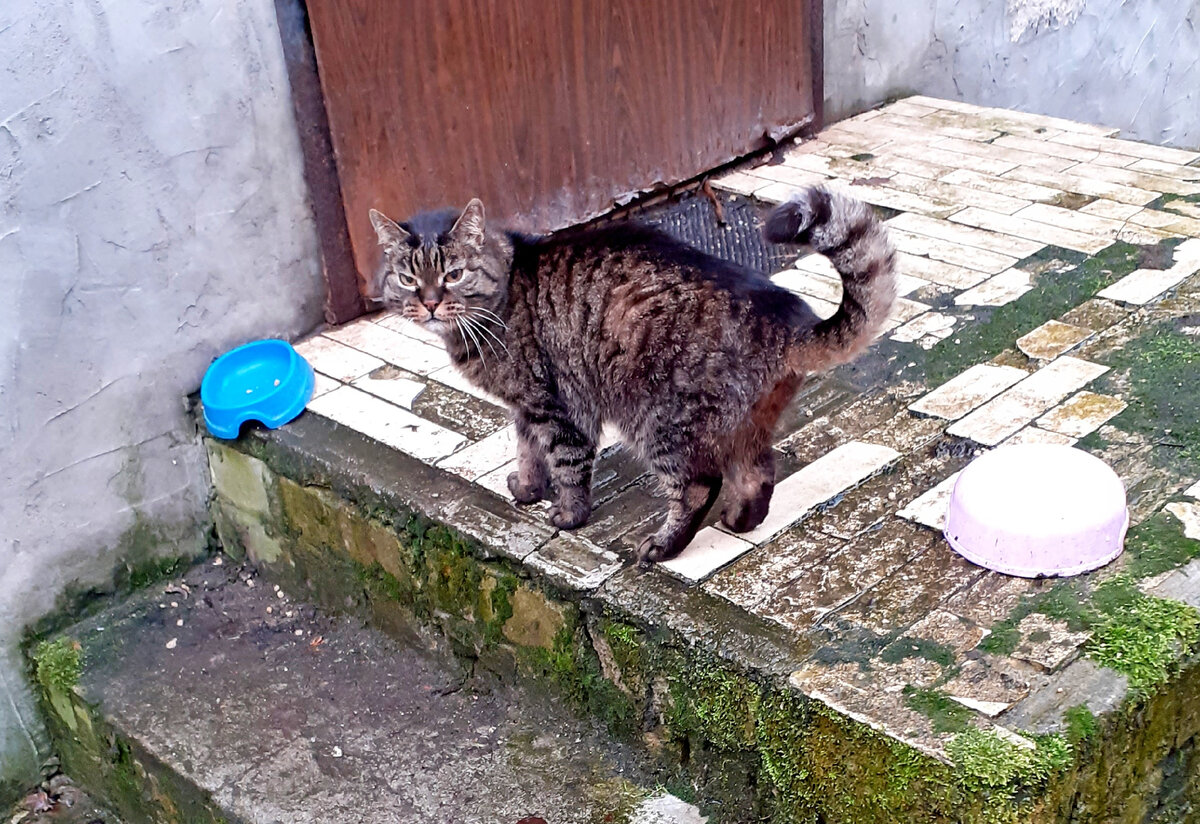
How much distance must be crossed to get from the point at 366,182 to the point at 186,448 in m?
1.03

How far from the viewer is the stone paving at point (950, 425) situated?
2.33 meters

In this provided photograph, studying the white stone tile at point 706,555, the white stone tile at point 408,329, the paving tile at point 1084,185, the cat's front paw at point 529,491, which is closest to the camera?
the white stone tile at point 706,555

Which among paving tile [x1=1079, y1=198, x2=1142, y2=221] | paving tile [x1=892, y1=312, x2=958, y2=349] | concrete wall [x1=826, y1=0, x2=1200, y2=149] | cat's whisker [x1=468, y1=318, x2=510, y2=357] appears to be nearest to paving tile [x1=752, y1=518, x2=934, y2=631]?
cat's whisker [x1=468, y1=318, x2=510, y2=357]

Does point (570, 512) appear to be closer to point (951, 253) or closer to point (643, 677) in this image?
point (643, 677)

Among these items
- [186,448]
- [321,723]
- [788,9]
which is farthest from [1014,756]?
[788,9]

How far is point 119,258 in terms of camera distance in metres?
3.28

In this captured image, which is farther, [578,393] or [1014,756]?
[578,393]

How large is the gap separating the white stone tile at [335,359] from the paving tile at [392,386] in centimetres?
4

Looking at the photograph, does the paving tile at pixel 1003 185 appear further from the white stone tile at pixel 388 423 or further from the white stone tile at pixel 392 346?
the white stone tile at pixel 388 423

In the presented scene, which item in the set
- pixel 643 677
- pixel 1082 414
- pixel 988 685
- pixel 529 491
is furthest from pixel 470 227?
pixel 1082 414

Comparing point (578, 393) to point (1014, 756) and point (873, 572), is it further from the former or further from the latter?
point (1014, 756)

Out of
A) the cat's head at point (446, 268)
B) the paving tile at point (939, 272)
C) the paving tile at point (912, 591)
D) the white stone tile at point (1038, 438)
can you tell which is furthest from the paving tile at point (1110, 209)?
the cat's head at point (446, 268)

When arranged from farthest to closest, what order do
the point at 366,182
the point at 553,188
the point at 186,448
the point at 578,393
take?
1. the point at 553,188
2. the point at 366,182
3. the point at 186,448
4. the point at 578,393

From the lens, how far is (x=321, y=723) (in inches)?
120
